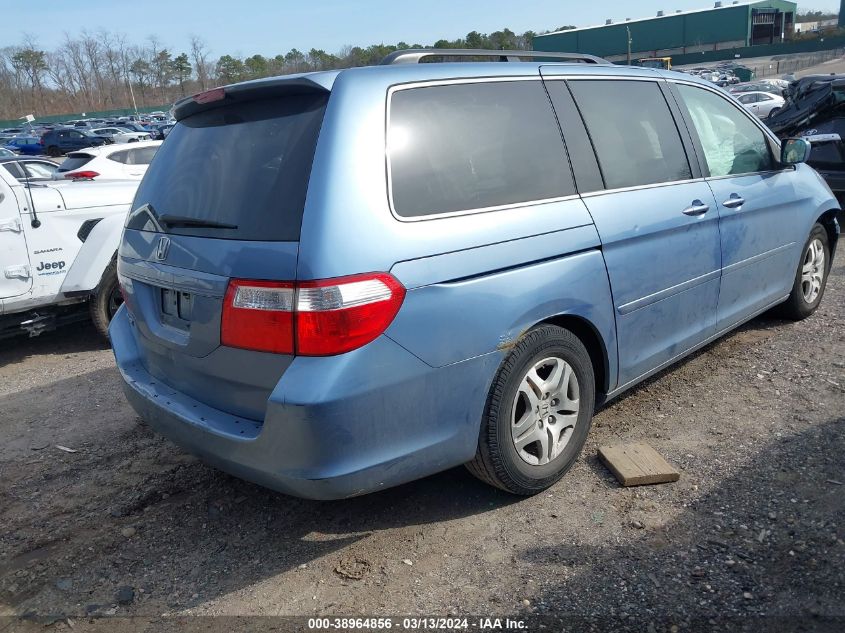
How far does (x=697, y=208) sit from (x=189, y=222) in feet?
8.88

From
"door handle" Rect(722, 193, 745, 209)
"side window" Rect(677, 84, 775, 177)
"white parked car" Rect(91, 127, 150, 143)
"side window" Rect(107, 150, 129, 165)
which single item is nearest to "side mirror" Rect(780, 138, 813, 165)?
"side window" Rect(677, 84, 775, 177)

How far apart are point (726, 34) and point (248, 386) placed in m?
99.2

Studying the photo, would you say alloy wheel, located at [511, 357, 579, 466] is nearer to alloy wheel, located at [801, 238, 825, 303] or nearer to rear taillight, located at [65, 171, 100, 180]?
alloy wheel, located at [801, 238, 825, 303]

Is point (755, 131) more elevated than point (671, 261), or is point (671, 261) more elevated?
point (755, 131)

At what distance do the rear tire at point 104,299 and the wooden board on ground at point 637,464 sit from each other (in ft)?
14.4

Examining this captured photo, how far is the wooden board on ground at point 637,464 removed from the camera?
3.31m

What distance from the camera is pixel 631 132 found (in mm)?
3770

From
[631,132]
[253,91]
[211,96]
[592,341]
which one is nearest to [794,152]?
[631,132]

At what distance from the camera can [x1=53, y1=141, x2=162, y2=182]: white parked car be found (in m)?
12.2

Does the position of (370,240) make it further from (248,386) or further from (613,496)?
(613,496)

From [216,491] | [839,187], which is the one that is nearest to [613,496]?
[216,491]

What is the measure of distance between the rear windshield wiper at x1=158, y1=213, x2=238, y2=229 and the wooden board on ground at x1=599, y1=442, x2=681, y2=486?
212cm

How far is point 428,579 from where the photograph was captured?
9.10 ft

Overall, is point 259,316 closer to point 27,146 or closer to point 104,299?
point 104,299
